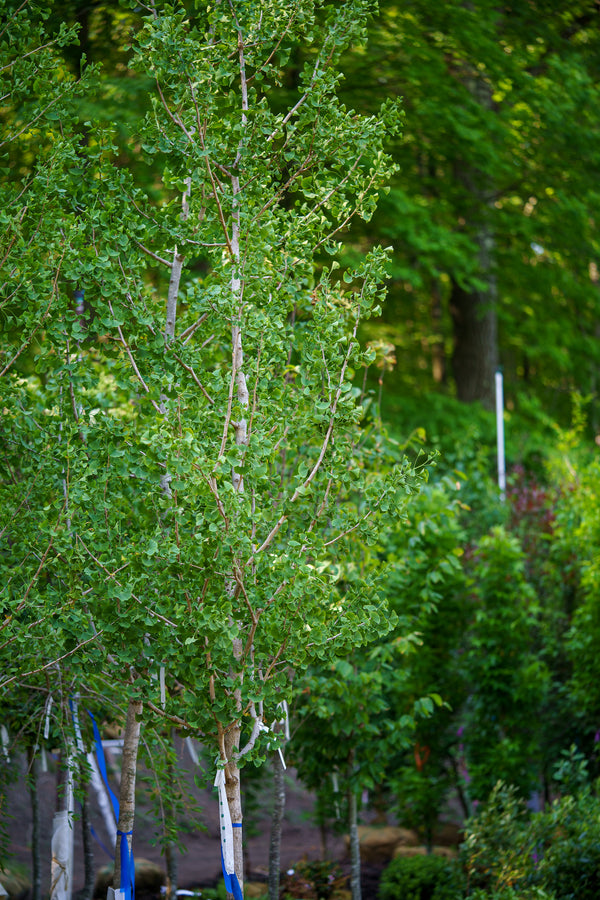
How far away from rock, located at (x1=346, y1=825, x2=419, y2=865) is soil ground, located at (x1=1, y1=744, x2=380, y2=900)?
214 mm

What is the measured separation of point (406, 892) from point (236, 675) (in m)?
3.60

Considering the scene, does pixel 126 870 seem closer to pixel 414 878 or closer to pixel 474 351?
pixel 414 878

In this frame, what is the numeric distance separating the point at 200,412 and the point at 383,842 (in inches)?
237

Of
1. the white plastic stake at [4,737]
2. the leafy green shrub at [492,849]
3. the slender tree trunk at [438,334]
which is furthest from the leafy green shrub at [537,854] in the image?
the slender tree trunk at [438,334]

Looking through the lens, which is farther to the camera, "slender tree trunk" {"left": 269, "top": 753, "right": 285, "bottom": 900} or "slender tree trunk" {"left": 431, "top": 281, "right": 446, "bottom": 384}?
"slender tree trunk" {"left": 431, "top": 281, "right": 446, "bottom": 384}

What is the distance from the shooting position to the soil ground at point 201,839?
7.38 m

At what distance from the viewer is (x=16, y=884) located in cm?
663

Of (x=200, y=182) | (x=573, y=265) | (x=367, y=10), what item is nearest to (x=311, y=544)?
(x=200, y=182)

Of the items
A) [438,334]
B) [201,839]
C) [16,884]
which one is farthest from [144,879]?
[438,334]

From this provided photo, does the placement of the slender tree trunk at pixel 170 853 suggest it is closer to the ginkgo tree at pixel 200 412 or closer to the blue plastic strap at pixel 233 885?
the ginkgo tree at pixel 200 412

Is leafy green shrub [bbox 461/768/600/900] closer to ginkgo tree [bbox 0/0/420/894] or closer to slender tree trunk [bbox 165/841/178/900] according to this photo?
slender tree trunk [bbox 165/841/178/900]

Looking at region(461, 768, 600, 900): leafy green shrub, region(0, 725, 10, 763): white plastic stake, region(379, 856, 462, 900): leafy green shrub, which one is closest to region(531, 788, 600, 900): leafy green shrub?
region(461, 768, 600, 900): leafy green shrub

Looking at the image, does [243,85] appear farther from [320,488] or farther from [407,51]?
[407,51]

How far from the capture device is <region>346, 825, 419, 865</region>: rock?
311 inches
